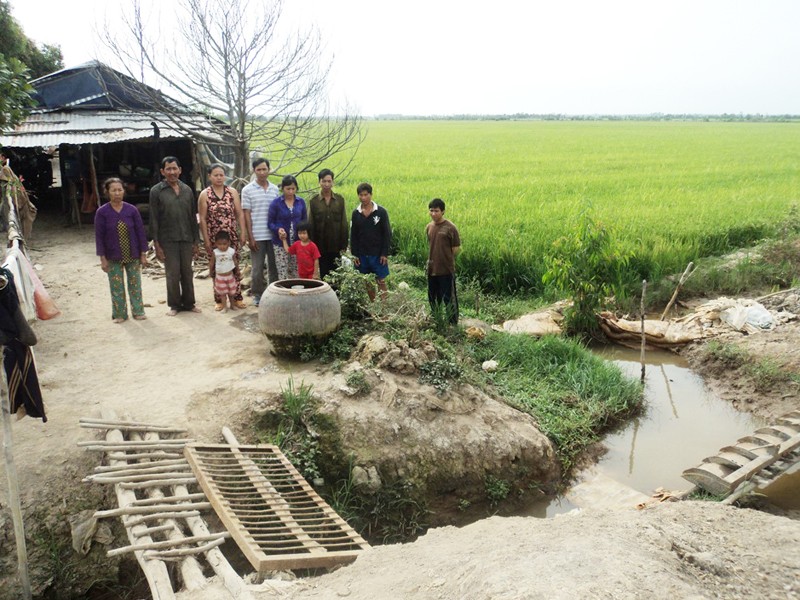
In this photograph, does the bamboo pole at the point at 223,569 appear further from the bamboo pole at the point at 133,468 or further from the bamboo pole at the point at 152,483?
the bamboo pole at the point at 133,468

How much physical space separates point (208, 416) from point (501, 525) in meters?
2.39

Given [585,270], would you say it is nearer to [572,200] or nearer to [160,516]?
[160,516]

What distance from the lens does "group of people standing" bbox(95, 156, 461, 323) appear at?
661 centimetres

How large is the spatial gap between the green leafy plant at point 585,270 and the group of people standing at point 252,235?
5.44 ft

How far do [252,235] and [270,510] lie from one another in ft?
12.5

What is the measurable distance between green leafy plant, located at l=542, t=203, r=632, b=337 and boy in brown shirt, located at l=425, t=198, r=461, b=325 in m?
1.49

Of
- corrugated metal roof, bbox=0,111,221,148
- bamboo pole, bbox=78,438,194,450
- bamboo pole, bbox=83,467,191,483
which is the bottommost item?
bamboo pole, bbox=83,467,191,483

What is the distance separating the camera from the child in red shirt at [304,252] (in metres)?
6.60

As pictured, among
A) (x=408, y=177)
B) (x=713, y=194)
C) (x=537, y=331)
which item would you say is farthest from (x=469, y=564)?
(x=408, y=177)

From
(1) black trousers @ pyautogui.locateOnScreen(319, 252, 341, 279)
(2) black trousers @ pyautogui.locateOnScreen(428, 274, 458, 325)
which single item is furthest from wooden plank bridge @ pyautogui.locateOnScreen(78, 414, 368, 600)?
(2) black trousers @ pyautogui.locateOnScreen(428, 274, 458, 325)

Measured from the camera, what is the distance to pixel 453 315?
23.3 ft

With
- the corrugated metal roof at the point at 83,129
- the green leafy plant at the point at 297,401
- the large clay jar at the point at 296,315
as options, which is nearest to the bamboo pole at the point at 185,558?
the green leafy plant at the point at 297,401

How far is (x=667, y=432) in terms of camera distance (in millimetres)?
→ 6273

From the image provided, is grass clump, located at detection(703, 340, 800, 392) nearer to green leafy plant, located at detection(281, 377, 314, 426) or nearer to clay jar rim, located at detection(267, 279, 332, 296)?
clay jar rim, located at detection(267, 279, 332, 296)
